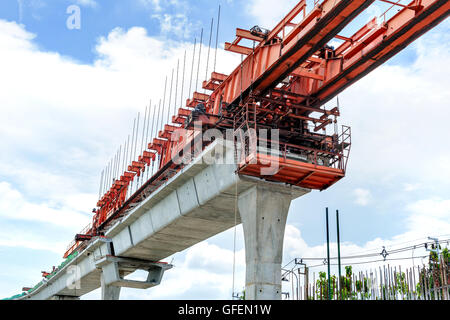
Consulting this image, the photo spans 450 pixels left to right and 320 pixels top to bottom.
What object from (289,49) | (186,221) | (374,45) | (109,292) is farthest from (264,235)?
(109,292)

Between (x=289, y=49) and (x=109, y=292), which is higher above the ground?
(x=289, y=49)

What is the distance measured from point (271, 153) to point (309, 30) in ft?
14.4

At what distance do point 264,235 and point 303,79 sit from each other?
673cm

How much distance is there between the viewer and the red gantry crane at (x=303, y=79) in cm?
1602

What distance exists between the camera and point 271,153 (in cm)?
1828

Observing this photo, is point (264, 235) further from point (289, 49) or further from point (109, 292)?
point (109, 292)

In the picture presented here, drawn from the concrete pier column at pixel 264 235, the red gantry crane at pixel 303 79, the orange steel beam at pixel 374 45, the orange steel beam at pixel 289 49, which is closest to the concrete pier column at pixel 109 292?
the red gantry crane at pixel 303 79

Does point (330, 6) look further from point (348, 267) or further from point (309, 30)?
point (348, 267)

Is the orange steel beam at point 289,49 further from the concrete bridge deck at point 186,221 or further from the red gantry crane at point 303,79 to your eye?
the concrete bridge deck at point 186,221

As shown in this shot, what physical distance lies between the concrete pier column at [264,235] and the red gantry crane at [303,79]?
65 cm

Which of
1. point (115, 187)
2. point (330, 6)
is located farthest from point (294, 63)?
point (115, 187)

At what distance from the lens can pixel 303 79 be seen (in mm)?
20719

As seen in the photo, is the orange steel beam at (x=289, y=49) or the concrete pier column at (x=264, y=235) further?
the concrete pier column at (x=264, y=235)

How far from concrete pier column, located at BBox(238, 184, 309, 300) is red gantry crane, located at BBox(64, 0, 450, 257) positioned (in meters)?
0.65
